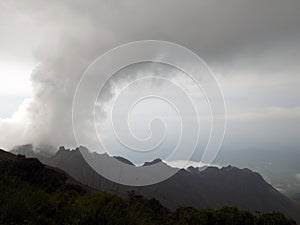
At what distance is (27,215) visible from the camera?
614 cm

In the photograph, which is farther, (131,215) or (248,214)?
(248,214)

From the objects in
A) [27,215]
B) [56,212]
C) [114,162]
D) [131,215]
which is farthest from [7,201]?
[114,162]

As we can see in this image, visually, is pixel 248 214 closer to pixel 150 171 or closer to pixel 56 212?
pixel 150 171

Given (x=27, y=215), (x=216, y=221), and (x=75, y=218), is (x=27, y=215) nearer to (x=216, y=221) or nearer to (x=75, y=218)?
(x=75, y=218)

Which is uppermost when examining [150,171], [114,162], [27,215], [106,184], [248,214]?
[248,214]

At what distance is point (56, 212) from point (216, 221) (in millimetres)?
23233

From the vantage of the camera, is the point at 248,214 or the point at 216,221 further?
the point at 248,214

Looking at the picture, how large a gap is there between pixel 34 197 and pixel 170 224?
3146 millimetres

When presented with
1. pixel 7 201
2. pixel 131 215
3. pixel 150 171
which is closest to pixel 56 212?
pixel 7 201

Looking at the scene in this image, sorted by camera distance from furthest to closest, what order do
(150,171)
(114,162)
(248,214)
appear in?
(248,214)
(150,171)
(114,162)

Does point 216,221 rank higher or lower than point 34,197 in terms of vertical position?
higher

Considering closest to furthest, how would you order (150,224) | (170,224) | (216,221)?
1. (150,224)
2. (170,224)
3. (216,221)

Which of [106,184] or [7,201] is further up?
[106,184]

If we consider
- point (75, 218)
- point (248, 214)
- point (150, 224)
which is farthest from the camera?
point (248, 214)
